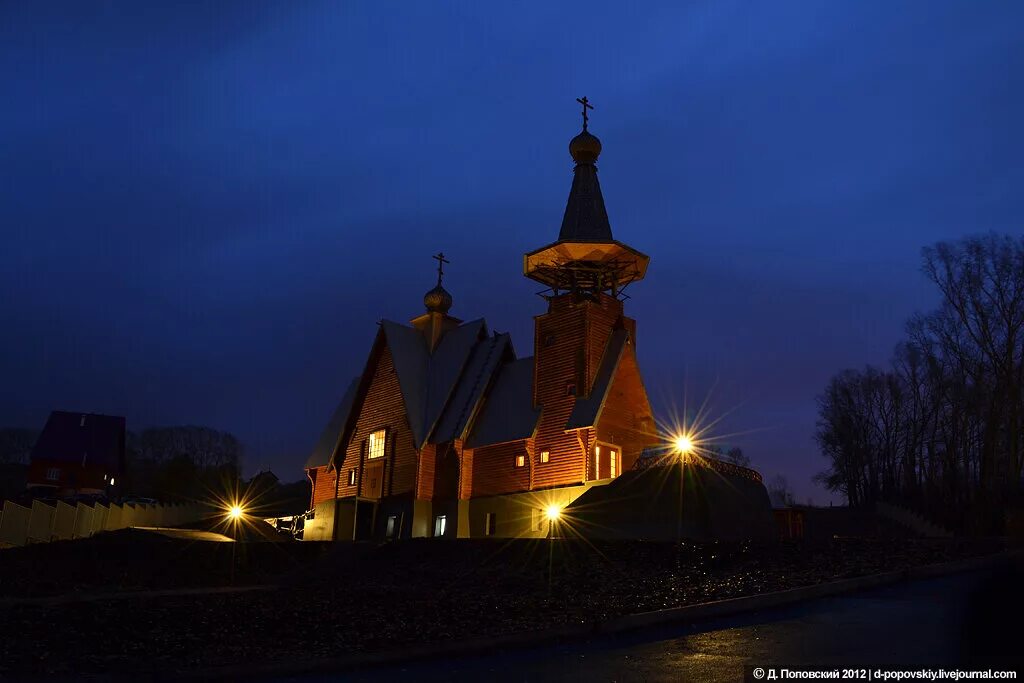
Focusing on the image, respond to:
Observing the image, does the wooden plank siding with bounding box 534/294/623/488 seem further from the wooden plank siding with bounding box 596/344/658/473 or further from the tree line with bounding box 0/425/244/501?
the tree line with bounding box 0/425/244/501

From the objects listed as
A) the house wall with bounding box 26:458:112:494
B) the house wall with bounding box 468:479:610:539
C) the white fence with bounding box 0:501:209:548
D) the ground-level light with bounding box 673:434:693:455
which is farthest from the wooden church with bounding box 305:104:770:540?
the house wall with bounding box 26:458:112:494

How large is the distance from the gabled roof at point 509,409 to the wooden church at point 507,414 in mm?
71

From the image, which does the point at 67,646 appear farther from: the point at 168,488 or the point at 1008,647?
the point at 168,488

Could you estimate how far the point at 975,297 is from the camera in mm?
45125

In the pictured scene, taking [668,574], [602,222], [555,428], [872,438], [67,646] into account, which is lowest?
[67,646]

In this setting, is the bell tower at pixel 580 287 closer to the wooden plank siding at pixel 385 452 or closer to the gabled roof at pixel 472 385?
the gabled roof at pixel 472 385

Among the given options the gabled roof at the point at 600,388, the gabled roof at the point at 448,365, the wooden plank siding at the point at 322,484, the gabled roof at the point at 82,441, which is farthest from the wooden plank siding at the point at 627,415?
the gabled roof at the point at 82,441

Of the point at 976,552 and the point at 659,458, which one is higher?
the point at 659,458

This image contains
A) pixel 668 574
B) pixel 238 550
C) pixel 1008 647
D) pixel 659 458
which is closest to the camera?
pixel 1008 647

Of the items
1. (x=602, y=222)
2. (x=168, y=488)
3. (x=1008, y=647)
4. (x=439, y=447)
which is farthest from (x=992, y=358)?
(x=168, y=488)

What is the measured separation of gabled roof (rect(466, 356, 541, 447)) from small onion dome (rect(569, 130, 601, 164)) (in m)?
10.5

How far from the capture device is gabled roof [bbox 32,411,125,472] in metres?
77.0

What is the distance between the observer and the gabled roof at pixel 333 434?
4769 centimetres

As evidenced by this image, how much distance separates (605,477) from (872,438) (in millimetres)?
40427
